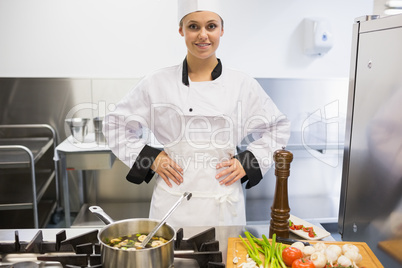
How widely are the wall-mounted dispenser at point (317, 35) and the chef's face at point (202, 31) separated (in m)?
1.71

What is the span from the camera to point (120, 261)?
0.74 meters

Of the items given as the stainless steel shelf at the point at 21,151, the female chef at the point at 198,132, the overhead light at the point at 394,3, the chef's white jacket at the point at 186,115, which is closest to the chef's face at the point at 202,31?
the female chef at the point at 198,132

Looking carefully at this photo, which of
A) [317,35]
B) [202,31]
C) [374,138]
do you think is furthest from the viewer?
[317,35]

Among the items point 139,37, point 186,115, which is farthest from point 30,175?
point 186,115

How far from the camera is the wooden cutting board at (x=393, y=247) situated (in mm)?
1001

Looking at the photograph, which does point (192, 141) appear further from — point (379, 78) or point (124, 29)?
point (124, 29)

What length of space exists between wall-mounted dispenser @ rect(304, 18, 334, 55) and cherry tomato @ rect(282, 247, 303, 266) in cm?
226

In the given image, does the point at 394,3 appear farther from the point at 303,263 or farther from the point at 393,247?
the point at 303,263

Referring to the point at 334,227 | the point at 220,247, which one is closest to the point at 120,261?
the point at 220,247

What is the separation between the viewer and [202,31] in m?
1.29

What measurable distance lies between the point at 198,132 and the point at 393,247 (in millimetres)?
701

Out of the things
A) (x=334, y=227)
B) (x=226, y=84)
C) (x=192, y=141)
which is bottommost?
(x=334, y=227)

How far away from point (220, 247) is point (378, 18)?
77cm

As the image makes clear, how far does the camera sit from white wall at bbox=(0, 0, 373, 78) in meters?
2.84
